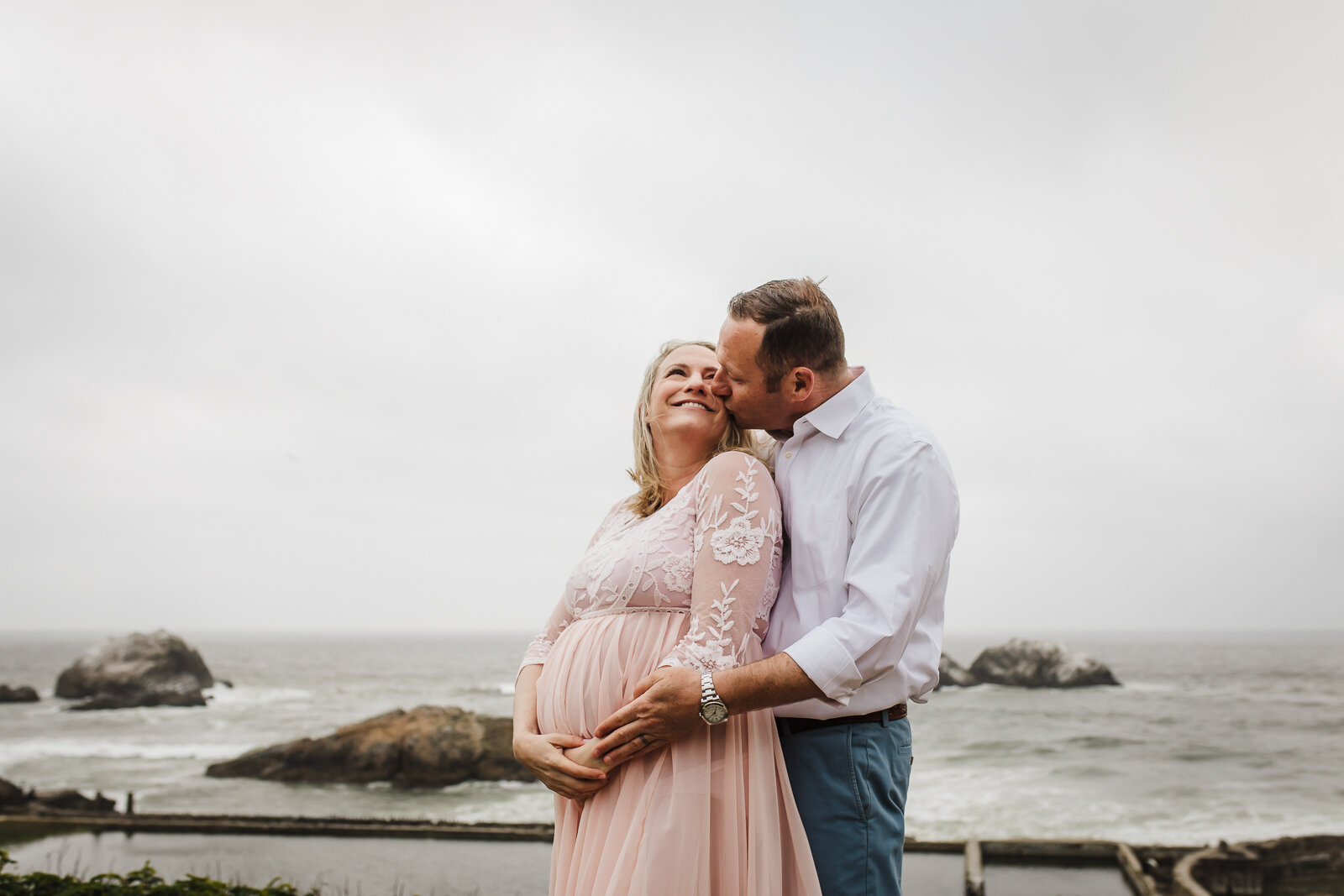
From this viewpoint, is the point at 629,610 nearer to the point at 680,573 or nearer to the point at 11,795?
the point at 680,573

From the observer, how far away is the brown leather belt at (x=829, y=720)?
192 cm

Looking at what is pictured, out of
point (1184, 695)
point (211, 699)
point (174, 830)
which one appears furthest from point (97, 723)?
point (1184, 695)

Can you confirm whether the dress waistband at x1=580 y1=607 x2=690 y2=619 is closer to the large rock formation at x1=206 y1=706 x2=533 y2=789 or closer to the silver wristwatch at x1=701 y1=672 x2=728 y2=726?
the silver wristwatch at x1=701 y1=672 x2=728 y2=726

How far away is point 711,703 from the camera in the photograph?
1.73 metres

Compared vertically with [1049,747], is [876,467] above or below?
above

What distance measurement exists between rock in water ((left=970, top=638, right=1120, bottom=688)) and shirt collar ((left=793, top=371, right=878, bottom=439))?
47765mm

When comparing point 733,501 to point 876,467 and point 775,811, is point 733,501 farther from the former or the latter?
point 775,811

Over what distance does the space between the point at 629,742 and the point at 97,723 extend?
158 feet

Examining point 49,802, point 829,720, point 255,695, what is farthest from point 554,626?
point 255,695

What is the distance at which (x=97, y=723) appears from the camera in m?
39.7

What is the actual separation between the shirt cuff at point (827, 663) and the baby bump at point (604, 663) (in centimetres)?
35

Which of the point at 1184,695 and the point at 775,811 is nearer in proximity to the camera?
the point at 775,811

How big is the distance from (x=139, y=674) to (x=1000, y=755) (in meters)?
39.3

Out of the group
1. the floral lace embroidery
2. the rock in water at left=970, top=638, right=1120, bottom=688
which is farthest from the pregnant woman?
the rock in water at left=970, top=638, right=1120, bottom=688
